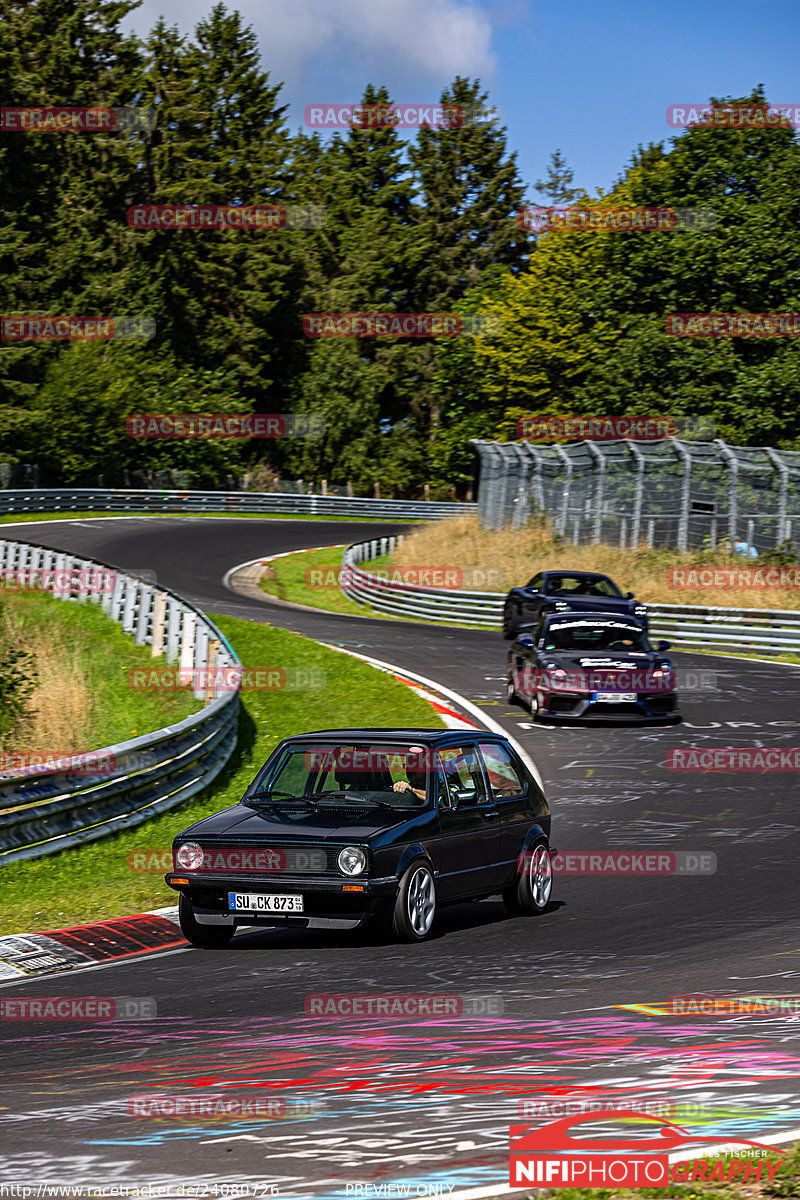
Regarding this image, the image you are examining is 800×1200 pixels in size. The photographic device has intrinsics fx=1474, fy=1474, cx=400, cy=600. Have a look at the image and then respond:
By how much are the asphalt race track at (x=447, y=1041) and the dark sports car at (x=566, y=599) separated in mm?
8217

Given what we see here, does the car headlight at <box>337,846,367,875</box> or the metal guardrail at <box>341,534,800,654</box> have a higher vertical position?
the car headlight at <box>337,846,367,875</box>

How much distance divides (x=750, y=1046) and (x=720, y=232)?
46250mm

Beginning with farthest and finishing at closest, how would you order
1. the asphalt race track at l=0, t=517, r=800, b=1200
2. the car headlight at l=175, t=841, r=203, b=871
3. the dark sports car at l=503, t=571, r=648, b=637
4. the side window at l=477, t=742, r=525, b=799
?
the dark sports car at l=503, t=571, r=648, b=637 < the side window at l=477, t=742, r=525, b=799 < the car headlight at l=175, t=841, r=203, b=871 < the asphalt race track at l=0, t=517, r=800, b=1200

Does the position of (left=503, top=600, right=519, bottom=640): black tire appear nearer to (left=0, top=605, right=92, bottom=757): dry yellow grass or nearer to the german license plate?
(left=0, top=605, right=92, bottom=757): dry yellow grass

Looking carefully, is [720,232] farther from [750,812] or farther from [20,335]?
[750,812]

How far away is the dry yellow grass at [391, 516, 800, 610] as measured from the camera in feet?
110

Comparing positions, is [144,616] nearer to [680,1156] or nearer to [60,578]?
[60,578]

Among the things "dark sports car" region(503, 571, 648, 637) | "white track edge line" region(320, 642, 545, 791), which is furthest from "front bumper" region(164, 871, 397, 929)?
"dark sports car" region(503, 571, 648, 637)

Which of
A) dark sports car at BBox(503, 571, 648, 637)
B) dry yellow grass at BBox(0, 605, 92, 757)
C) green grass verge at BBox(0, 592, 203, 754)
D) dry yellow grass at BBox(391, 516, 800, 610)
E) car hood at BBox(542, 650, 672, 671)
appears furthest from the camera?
dry yellow grass at BBox(391, 516, 800, 610)

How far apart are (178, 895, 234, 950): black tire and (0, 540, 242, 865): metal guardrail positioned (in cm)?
251

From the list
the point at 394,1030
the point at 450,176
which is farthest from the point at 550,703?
the point at 450,176

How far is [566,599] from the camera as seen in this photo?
23.1 metres

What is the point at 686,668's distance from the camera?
26.3 metres

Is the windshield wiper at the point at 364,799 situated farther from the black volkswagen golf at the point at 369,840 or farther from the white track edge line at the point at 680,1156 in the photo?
the white track edge line at the point at 680,1156
